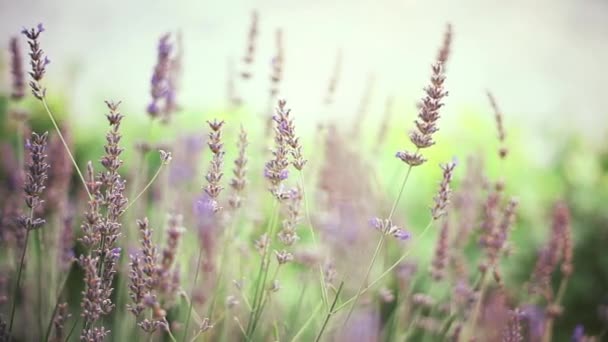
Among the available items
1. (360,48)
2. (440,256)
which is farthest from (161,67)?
(360,48)

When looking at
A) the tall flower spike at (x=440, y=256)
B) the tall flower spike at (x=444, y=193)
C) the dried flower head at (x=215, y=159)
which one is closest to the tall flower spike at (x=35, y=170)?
the dried flower head at (x=215, y=159)

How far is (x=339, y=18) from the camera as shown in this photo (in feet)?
11.5

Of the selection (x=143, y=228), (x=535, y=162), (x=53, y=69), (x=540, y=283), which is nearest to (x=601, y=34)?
(x=535, y=162)

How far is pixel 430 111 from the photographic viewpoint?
0.91 meters

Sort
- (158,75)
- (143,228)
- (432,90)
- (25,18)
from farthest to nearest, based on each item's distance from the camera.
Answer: (25,18) < (158,75) < (432,90) < (143,228)

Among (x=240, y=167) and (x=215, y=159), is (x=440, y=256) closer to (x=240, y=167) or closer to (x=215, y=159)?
(x=240, y=167)

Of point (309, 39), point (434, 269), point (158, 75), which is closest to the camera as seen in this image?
point (158, 75)

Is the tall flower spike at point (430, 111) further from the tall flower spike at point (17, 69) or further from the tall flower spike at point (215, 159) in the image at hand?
the tall flower spike at point (17, 69)

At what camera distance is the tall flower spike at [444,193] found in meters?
0.88

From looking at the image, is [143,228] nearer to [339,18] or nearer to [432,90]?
[432,90]

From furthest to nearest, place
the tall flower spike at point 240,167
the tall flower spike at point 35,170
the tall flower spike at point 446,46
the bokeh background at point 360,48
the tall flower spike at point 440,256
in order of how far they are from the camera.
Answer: the bokeh background at point 360,48 → the tall flower spike at point 440,256 → the tall flower spike at point 446,46 → the tall flower spike at point 240,167 → the tall flower spike at point 35,170

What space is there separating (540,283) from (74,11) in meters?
2.80

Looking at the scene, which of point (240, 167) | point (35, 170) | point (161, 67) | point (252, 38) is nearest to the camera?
point (35, 170)

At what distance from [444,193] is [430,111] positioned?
122 mm
